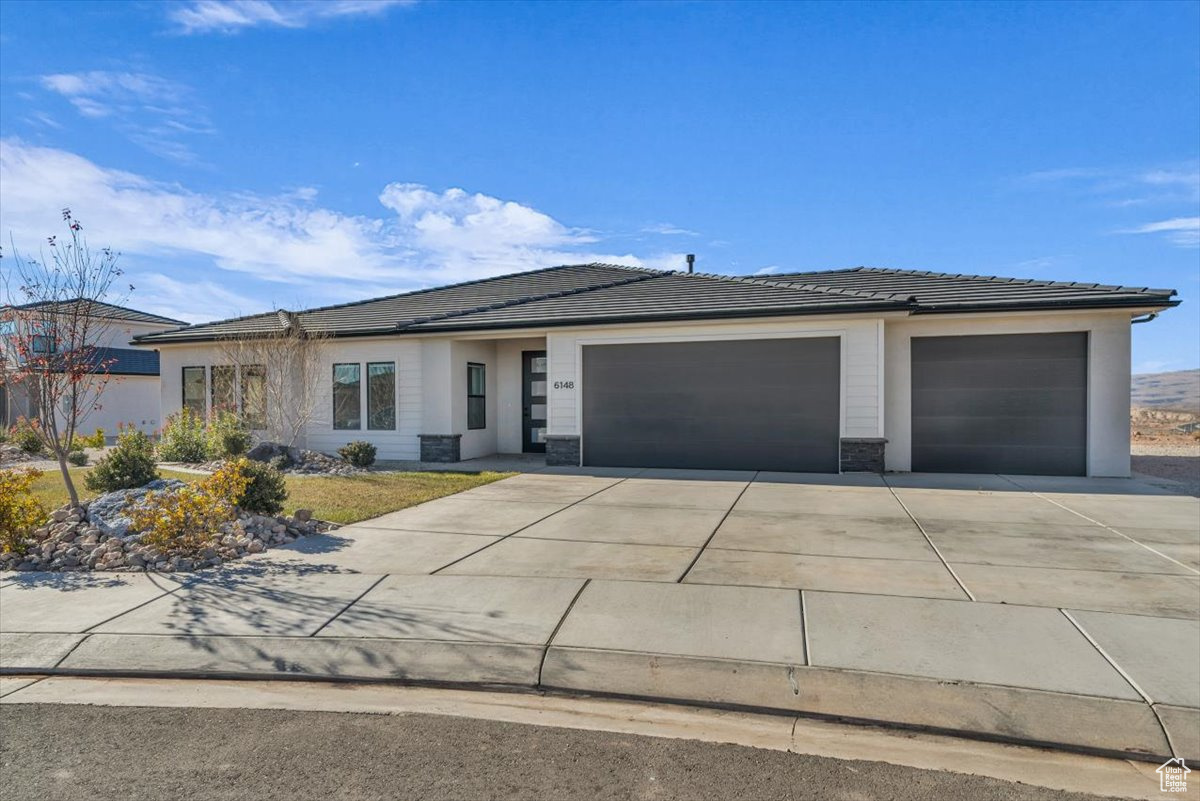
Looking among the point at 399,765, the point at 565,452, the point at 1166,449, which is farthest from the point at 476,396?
the point at 1166,449

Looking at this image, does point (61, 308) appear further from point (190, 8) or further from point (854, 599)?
point (854, 599)

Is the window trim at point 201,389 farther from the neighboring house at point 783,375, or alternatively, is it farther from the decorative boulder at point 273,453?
the decorative boulder at point 273,453

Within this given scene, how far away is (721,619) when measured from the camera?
5.02 metres

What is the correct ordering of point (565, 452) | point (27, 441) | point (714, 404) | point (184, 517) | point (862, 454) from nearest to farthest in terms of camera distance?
A: point (184, 517), point (862, 454), point (714, 404), point (565, 452), point (27, 441)

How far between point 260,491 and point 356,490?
3.21m

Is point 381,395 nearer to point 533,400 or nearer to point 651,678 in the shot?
point 533,400

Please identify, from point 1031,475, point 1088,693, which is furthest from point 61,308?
point 1031,475

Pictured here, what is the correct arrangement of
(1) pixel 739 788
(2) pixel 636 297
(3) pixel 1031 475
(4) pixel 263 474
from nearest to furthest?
(1) pixel 739 788
(4) pixel 263 474
(3) pixel 1031 475
(2) pixel 636 297

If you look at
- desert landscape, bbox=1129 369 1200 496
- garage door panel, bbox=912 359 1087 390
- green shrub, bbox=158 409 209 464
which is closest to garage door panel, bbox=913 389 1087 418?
garage door panel, bbox=912 359 1087 390

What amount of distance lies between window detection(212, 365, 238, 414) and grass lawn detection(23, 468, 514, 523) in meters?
3.54

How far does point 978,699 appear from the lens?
12.7 feet

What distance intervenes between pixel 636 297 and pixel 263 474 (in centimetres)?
946

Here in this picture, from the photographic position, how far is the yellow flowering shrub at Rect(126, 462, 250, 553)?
694cm

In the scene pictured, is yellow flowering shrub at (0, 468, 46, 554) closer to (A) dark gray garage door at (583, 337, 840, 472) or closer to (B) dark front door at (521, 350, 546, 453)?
(A) dark gray garage door at (583, 337, 840, 472)
